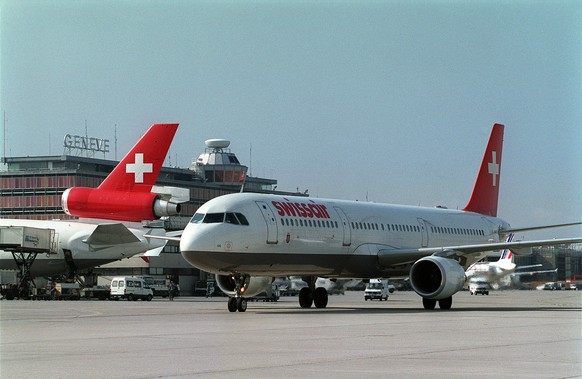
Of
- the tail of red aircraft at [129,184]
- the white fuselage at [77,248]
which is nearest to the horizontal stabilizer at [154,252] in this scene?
the white fuselage at [77,248]

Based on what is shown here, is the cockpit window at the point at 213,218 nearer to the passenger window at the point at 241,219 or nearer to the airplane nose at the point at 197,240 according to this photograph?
the airplane nose at the point at 197,240

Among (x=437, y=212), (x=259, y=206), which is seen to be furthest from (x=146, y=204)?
(x=259, y=206)

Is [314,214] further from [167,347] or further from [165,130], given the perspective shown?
[165,130]

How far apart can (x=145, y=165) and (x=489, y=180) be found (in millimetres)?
21034

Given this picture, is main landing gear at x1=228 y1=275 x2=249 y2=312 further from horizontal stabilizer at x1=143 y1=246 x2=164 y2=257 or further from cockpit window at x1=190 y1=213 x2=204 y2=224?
horizontal stabilizer at x1=143 y1=246 x2=164 y2=257

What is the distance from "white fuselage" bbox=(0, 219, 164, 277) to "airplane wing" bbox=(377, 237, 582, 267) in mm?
27366

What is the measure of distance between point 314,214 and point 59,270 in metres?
35.9

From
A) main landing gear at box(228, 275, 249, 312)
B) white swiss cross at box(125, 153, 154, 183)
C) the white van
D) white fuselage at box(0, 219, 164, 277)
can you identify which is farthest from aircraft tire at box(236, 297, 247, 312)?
the white van

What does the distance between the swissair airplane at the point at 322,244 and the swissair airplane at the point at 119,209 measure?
56.3 ft

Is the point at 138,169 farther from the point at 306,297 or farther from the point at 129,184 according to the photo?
the point at 306,297

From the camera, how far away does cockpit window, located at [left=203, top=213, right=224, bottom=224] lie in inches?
1314

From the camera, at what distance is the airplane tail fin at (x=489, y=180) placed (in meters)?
50.4

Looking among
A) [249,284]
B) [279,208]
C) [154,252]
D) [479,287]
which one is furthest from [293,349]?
[479,287]

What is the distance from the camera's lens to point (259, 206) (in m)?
34.6
